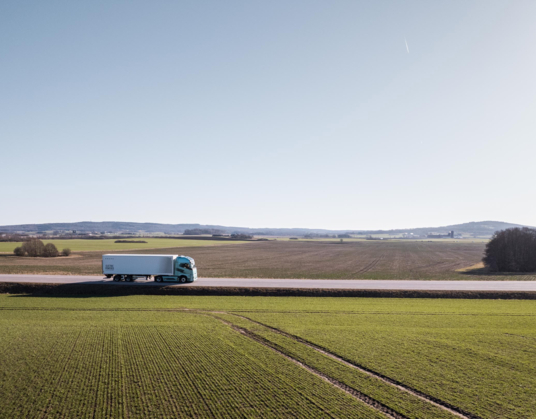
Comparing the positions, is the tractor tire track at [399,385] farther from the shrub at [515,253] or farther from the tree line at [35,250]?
the tree line at [35,250]

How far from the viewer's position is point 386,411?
38.9 feet

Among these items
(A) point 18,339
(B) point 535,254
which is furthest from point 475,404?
(B) point 535,254

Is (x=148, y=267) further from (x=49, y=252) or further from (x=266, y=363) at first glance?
(x=49, y=252)

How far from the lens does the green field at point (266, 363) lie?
12.1 metres

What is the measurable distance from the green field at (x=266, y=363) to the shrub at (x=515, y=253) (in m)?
39.6

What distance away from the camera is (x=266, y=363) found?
52.5ft

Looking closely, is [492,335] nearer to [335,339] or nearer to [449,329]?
[449,329]

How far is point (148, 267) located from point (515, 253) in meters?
57.4

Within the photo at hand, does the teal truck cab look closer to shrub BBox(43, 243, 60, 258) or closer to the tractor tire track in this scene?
the tractor tire track

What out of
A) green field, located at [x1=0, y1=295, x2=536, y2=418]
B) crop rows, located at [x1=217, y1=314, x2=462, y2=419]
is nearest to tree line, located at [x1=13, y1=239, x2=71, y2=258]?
green field, located at [x1=0, y1=295, x2=536, y2=418]

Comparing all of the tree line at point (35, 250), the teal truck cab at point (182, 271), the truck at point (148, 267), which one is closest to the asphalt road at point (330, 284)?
the teal truck cab at point (182, 271)

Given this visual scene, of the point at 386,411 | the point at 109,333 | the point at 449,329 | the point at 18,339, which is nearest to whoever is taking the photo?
the point at 386,411

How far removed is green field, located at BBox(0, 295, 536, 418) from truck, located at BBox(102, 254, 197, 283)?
11.9 metres

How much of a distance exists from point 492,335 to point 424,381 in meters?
9.06
